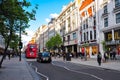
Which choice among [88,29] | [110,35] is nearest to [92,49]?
[88,29]

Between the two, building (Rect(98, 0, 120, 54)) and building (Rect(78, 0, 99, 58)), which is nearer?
building (Rect(98, 0, 120, 54))

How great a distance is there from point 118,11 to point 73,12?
32241mm

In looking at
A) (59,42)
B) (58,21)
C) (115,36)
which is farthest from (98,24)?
(58,21)

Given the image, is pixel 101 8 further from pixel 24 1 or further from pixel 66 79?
pixel 66 79

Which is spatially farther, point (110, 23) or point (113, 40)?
point (110, 23)

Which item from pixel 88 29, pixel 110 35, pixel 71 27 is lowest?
pixel 110 35

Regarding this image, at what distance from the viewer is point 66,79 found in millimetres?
16047

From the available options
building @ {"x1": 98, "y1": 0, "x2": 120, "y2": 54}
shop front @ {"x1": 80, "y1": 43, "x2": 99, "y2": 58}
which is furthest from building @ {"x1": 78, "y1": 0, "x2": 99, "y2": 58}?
building @ {"x1": 98, "y1": 0, "x2": 120, "y2": 54}

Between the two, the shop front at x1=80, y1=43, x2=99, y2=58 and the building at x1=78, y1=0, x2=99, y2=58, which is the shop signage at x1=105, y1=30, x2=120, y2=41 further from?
the shop front at x1=80, y1=43, x2=99, y2=58

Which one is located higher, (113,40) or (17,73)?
(113,40)

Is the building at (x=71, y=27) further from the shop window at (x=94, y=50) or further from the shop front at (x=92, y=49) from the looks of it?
the shop window at (x=94, y=50)

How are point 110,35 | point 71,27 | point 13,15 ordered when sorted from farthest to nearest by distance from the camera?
point 71,27 → point 110,35 → point 13,15

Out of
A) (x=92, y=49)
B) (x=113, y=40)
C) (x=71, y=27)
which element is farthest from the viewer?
(x=71, y=27)

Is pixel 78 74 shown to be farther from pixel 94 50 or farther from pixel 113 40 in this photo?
pixel 94 50
